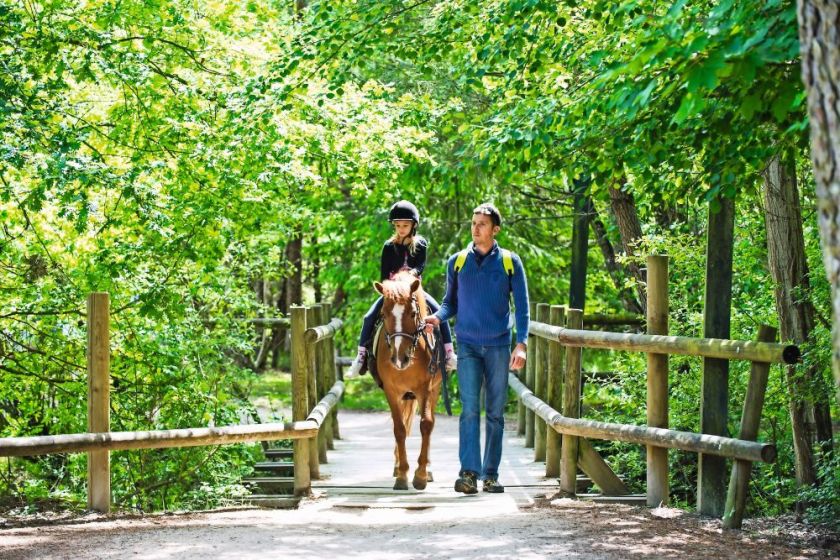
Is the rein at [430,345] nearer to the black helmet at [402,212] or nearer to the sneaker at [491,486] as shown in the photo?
the sneaker at [491,486]

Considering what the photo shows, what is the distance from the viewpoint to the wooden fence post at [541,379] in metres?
10.9

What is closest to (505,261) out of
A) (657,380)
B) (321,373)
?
(657,380)

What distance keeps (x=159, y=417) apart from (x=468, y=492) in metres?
4.16

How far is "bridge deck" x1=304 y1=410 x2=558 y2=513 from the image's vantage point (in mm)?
8391

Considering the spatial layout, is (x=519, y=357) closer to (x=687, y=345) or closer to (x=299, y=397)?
(x=687, y=345)

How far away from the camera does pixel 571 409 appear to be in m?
8.80

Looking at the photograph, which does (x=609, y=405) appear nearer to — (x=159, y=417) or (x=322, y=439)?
(x=322, y=439)

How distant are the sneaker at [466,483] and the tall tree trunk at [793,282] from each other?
2.69 metres

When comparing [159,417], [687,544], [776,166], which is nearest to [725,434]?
[687,544]

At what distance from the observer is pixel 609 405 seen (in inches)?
432

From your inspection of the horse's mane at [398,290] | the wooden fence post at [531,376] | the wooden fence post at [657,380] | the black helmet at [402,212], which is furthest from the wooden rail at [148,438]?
the wooden fence post at [531,376]

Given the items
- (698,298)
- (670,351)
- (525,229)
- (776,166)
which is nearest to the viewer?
(670,351)

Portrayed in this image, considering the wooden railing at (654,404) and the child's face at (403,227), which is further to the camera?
the child's face at (403,227)

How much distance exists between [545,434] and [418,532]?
4408mm
